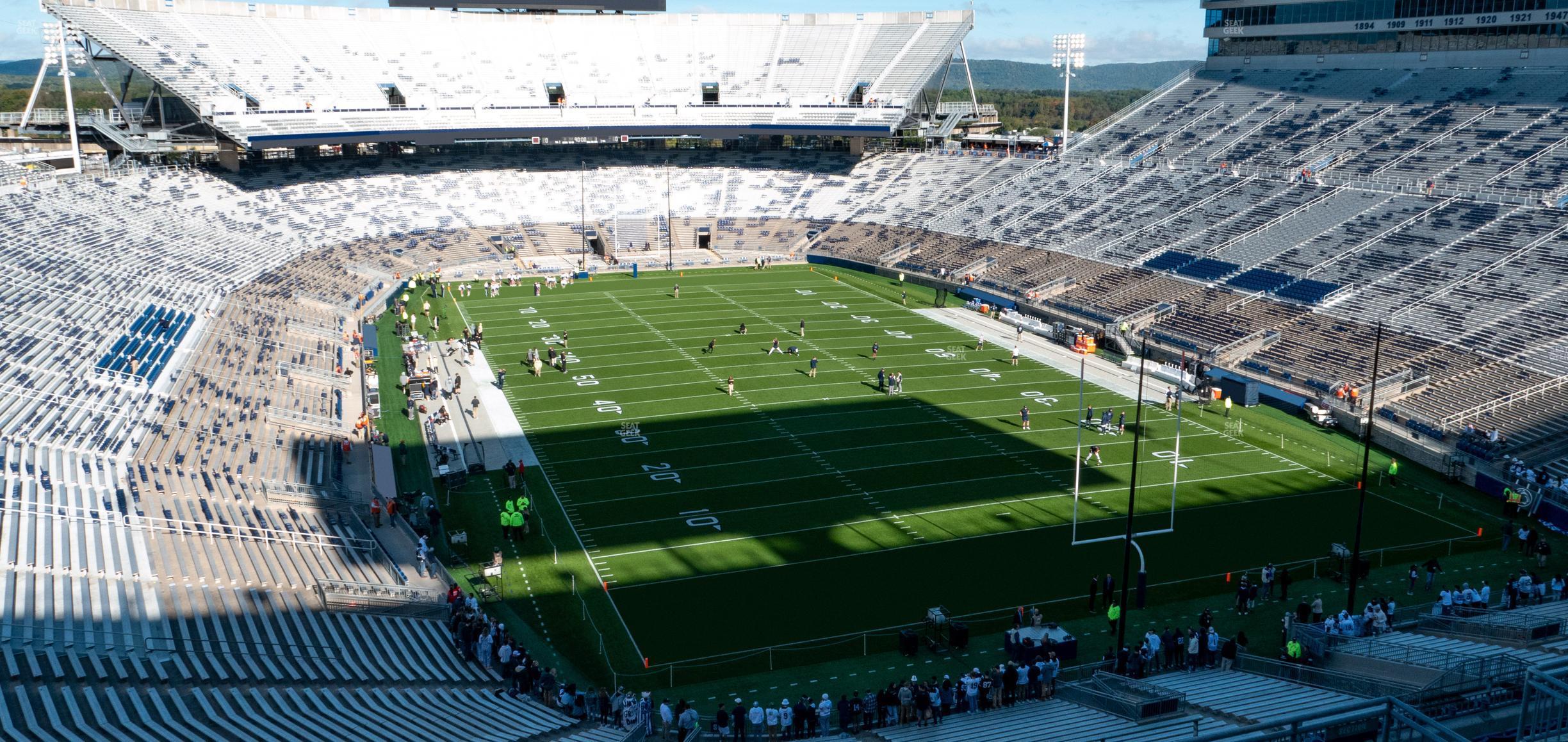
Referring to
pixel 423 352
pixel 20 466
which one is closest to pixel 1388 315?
pixel 423 352

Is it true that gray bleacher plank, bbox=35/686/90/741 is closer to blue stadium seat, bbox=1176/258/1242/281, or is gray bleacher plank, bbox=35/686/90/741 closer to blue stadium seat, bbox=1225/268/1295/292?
blue stadium seat, bbox=1225/268/1295/292

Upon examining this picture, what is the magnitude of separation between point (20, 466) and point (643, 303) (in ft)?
98.3

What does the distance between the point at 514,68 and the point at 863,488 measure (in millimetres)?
50307

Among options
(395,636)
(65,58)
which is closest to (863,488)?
(395,636)

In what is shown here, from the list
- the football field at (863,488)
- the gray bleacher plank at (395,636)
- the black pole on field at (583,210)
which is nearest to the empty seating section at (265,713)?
the gray bleacher plank at (395,636)

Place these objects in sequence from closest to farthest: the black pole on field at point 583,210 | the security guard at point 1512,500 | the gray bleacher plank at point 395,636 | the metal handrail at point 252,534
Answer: the gray bleacher plank at point 395,636 → the metal handrail at point 252,534 → the security guard at point 1512,500 → the black pole on field at point 583,210

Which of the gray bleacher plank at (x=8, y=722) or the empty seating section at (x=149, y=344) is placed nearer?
the gray bleacher plank at (x=8, y=722)

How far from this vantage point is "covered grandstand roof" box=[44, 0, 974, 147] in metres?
59.8

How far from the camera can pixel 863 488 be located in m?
27.0

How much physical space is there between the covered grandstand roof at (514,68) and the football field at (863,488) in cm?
2729

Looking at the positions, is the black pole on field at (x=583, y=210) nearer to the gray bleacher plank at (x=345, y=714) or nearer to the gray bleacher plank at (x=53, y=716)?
the gray bleacher plank at (x=345, y=714)

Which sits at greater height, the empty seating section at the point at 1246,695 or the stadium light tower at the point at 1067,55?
the stadium light tower at the point at 1067,55

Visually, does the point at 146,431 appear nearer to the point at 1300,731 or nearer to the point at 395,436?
the point at 395,436

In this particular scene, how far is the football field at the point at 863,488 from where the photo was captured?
21781mm
